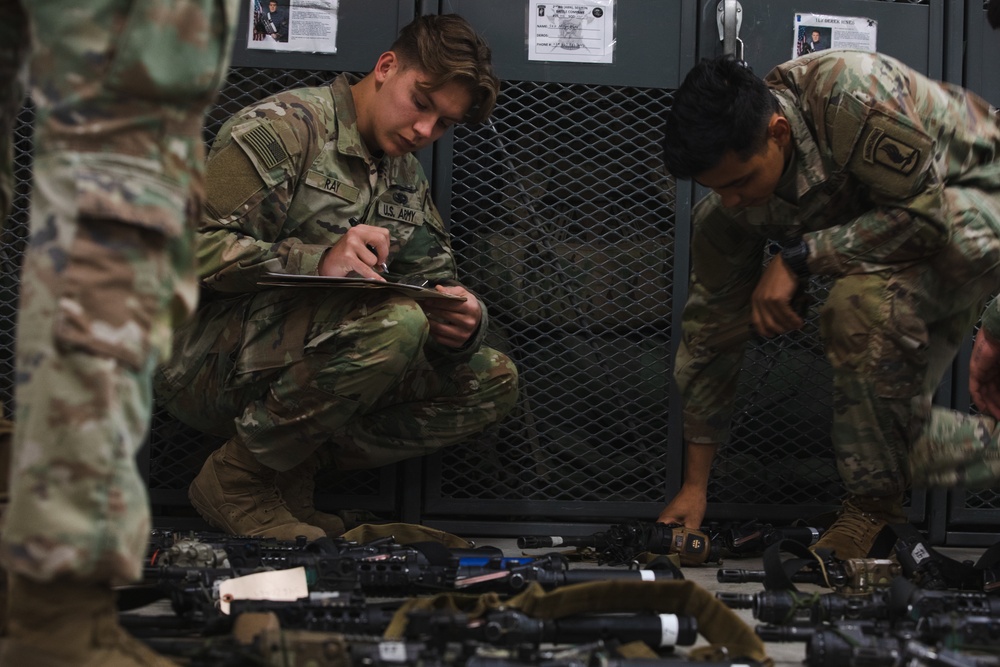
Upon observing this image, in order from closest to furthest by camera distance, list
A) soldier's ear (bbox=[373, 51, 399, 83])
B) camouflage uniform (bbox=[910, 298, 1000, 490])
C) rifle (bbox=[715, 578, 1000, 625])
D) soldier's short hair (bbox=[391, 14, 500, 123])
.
→ rifle (bbox=[715, 578, 1000, 625]) < camouflage uniform (bbox=[910, 298, 1000, 490]) < soldier's short hair (bbox=[391, 14, 500, 123]) < soldier's ear (bbox=[373, 51, 399, 83])

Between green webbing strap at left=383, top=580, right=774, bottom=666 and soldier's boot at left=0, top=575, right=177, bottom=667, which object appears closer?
soldier's boot at left=0, top=575, right=177, bottom=667

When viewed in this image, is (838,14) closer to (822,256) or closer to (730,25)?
(730,25)

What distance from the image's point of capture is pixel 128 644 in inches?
62.3

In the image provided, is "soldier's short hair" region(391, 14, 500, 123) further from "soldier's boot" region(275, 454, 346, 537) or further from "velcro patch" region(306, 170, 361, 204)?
"soldier's boot" region(275, 454, 346, 537)

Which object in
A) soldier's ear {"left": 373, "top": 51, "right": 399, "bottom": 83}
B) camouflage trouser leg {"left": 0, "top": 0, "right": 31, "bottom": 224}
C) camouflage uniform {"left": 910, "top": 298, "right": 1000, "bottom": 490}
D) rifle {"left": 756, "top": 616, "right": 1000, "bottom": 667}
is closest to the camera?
camouflage trouser leg {"left": 0, "top": 0, "right": 31, "bottom": 224}

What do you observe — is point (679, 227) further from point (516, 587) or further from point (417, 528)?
point (516, 587)

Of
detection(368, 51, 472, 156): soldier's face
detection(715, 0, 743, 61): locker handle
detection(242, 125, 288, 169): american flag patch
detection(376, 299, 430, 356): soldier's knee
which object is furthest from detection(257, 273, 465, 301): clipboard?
detection(715, 0, 743, 61): locker handle

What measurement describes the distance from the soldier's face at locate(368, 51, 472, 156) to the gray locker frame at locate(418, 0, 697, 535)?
1.28ft

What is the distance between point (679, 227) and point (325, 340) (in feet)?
4.33

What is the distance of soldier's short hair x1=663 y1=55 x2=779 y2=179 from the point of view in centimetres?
301

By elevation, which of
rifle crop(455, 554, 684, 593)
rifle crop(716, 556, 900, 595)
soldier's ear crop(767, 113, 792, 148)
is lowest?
rifle crop(716, 556, 900, 595)

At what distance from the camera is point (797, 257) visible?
3096mm

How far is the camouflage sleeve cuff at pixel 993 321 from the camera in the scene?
3.13 meters

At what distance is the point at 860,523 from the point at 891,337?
0.61 m
